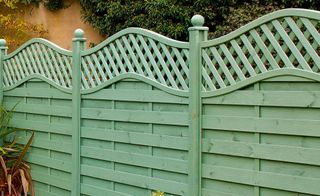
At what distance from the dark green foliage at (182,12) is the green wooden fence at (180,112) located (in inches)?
86.5

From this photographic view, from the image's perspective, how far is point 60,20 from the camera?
10336 mm

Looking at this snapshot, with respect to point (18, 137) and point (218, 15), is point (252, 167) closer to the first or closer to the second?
point (18, 137)

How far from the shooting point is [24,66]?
6.21 metres

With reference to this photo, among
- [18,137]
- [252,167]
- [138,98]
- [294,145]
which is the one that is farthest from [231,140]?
[18,137]

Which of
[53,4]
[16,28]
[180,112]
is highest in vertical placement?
[53,4]

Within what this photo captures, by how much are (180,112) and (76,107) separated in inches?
56.1

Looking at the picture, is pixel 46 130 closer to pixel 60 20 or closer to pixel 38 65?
pixel 38 65

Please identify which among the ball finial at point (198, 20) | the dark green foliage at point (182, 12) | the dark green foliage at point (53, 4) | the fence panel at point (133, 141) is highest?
the dark green foliage at point (53, 4)

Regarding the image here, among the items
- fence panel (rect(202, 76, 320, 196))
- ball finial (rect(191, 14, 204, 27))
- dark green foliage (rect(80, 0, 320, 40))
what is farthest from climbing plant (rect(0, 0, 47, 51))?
fence panel (rect(202, 76, 320, 196))

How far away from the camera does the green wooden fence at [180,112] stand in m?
3.34

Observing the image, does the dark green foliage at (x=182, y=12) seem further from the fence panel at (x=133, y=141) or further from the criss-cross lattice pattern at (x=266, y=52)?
the criss-cross lattice pattern at (x=266, y=52)

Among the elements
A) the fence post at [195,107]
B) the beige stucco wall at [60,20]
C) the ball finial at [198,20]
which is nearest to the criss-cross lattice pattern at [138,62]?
the fence post at [195,107]

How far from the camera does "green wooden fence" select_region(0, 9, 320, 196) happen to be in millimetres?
3342

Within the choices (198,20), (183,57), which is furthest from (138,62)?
(198,20)
